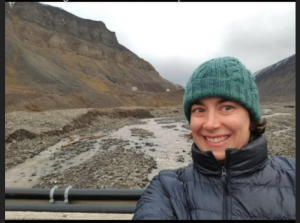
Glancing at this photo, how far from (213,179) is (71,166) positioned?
36.0 ft

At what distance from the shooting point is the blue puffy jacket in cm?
154

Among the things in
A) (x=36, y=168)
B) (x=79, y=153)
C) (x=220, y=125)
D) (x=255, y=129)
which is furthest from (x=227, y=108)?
(x=79, y=153)

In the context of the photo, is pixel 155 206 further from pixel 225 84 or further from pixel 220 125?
pixel 225 84

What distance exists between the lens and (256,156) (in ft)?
5.43

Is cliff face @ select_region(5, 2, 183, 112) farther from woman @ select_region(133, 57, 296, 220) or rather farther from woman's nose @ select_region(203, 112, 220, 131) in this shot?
woman's nose @ select_region(203, 112, 220, 131)

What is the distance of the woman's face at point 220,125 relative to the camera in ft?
5.50

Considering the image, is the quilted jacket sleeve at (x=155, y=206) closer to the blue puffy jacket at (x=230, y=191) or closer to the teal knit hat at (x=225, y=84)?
the blue puffy jacket at (x=230, y=191)

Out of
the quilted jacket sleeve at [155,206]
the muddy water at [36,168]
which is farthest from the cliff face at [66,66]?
the quilted jacket sleeve at [155,206]

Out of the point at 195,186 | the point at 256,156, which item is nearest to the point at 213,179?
the point at 195,186

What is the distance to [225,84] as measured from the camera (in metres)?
1.70

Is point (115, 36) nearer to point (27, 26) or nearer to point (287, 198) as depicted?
point (27, 26)

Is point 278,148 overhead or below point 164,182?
below

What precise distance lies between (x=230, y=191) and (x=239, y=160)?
20cm

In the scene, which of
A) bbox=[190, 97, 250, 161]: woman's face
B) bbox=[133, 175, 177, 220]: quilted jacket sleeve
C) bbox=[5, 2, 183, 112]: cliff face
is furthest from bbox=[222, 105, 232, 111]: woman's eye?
bbox=[5, 2, 183, 112]: cliff face
